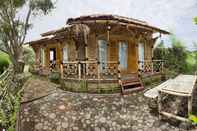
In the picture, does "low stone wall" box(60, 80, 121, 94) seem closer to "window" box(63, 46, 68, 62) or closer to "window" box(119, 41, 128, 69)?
"window" box(119, 41, 128, 69)

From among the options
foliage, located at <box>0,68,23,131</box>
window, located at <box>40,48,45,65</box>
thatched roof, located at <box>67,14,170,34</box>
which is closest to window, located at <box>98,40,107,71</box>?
thatched roof, located at <box>67,14,170,34</box>

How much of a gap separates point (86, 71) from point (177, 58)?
9873 mm

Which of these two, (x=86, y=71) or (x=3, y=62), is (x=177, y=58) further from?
(x=3, y=62)

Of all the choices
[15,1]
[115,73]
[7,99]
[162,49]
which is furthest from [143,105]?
[15,1]

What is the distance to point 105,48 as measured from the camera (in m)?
16.5

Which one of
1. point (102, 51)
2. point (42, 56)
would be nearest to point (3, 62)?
point (42, 56)

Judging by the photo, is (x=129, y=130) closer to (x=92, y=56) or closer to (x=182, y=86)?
(x=182, y=86)

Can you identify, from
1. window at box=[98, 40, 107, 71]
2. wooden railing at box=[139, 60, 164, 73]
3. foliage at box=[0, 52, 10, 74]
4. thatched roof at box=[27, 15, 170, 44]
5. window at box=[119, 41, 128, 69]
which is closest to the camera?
thatched roof at box=[27, 15, 170, 44]

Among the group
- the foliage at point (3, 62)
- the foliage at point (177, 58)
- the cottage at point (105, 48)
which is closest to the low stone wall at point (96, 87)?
the cottage at point (105, 48)

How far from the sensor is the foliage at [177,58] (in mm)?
19938

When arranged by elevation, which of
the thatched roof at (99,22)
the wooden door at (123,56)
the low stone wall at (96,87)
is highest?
the thatched roof at (99,22)

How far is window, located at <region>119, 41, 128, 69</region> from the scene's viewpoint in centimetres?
1734

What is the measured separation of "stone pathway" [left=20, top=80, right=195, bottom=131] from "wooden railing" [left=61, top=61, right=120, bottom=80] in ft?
4.98

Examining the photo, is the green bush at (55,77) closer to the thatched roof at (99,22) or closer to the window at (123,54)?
the thatched roof at (99,22)
